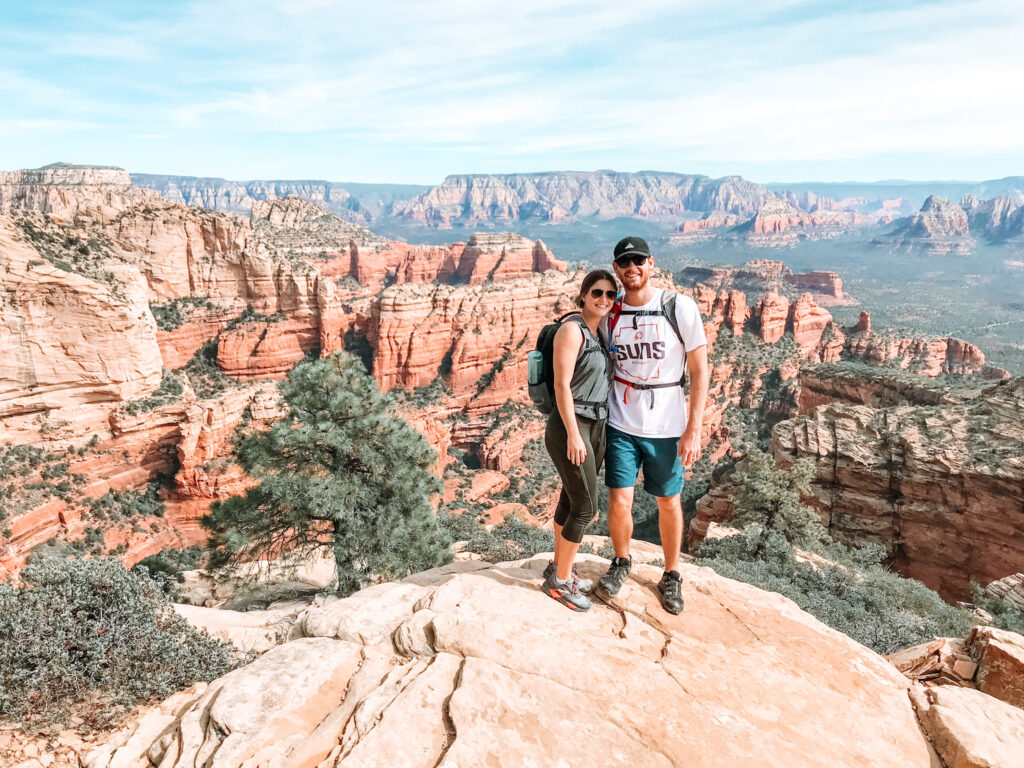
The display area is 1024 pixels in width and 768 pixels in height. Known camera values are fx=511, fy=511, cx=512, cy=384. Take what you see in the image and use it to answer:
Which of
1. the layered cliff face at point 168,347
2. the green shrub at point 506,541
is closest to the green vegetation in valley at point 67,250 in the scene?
the layered cliff face at point 168,347

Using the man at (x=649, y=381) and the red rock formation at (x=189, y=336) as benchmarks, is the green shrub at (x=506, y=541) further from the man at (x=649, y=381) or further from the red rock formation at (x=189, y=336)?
the red rock formation at (x=189, y=336)

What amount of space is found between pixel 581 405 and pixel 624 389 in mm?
448

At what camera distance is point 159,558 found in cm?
1892

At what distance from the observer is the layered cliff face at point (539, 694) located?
3.28 m

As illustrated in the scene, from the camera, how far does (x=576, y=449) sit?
4.30 m

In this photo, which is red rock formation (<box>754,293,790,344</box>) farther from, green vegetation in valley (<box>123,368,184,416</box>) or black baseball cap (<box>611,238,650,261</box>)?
black baseball cap (<box>611,238,650,261</box>)

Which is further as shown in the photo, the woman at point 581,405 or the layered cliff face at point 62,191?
the layered cliff face at point 62,191

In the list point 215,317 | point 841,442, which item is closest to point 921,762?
point 841,442

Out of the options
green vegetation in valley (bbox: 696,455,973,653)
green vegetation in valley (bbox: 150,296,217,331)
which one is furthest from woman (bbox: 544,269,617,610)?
green vegetation in valley (bbox: 150,296,217,331)

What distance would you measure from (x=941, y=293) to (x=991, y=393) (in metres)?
148

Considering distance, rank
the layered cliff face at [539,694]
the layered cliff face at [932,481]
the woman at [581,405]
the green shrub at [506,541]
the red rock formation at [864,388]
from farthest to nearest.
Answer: the red rock formation at [864,388] < the layered cliff face at [932,481] < the green shrub at [506,541] < the woman at [581,405] < the layered cliff face at [539,694]

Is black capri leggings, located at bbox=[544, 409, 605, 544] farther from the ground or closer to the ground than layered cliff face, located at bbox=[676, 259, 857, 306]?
farther from the ground

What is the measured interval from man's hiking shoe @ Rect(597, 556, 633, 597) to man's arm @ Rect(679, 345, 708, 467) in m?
1.31

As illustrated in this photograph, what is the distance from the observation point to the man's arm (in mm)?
4391
